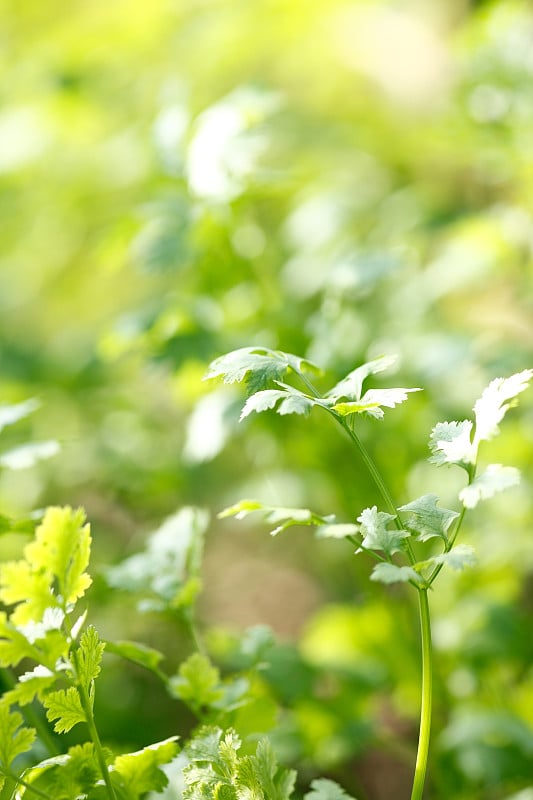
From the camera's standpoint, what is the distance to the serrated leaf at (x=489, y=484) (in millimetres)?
505

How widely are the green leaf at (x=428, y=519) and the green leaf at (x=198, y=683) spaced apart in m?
0.23

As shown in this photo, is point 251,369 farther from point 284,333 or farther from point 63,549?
point 284,333

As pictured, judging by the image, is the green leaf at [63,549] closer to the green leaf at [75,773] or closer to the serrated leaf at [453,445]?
the green leaf at [75,773]

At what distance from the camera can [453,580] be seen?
1.38 metres

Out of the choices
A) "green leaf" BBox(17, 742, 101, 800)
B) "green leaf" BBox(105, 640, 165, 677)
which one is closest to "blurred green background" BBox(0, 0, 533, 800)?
"green leaf" BBox(105, 640, 165, 677)

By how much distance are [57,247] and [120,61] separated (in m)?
0.52

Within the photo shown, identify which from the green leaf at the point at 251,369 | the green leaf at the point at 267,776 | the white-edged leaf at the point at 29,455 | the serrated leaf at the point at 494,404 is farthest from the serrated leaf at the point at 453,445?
the white-edged leaf at the point at 29,455

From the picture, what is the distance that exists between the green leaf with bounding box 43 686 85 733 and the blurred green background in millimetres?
265

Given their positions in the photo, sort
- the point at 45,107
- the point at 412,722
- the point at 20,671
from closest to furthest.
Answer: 1. the point at 20,671
2. the point at 412,722
3. the point at 45,107

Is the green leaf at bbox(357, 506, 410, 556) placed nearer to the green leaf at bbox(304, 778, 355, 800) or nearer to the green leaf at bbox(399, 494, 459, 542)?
the green leaf at bbox(399, 494, 459, 542)

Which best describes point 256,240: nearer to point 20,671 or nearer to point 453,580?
point 453,580

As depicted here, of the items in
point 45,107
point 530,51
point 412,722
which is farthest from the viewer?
point 45,107

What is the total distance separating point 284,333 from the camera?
4.01ft

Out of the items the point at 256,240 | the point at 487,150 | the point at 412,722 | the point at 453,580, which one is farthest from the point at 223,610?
the point at 487,150
